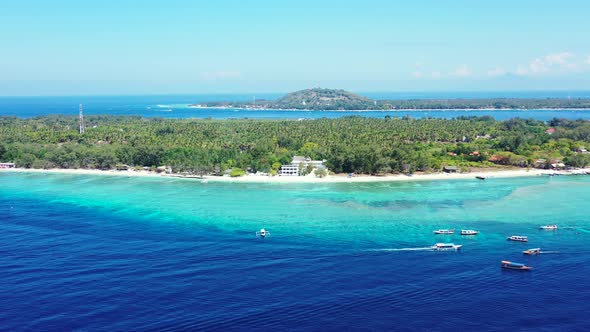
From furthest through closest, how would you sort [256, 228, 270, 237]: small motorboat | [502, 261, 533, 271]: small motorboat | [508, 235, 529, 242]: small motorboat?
[256, 228, 270, 237]: small motorboat < [508, 235, 529, 242]: small motorboat < [502, 261, 533, 271]: small motorboat

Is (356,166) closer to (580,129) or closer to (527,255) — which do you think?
(527,255)

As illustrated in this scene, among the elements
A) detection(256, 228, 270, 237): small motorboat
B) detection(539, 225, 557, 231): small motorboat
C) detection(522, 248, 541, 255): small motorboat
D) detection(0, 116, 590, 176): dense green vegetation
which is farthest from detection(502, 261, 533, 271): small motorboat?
detection(0, 116, 590, 176): dense green vegetation

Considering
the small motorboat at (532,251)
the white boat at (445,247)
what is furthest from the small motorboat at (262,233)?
the small motorboat at (532,251)

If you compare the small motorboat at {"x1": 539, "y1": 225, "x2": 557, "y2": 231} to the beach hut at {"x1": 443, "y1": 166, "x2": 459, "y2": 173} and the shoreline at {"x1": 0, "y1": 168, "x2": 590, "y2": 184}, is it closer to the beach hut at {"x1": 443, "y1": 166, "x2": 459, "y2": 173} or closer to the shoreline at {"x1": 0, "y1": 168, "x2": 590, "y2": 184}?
the shoreline at {"x1": 0, "y1": 168, "x2": 590, "y2": 184}

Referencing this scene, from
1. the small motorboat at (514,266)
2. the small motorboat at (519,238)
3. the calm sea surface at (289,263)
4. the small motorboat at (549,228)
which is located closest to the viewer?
the calm sea surface at (289,263)

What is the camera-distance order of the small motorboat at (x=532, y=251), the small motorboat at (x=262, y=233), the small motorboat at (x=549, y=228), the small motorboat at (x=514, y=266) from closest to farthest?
the small motorboat at (x=514, y=266), the small motorboat at (x=532, y=251), the small motorboat at (x=262, y=233), the small motorboat at (x=549, y=228)

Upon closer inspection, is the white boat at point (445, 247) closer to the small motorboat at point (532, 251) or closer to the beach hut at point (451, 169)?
the small motorboat at point (532, 251)
